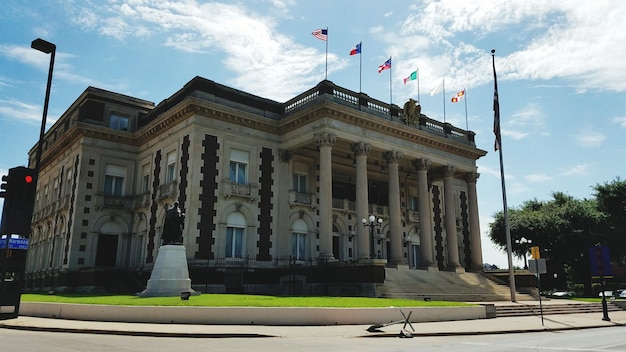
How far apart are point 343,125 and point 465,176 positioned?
1613 cm

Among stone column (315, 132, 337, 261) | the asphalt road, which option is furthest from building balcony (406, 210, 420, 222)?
the asphalt road

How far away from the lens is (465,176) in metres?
46.1

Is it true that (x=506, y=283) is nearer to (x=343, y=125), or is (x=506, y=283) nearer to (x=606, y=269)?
(x=606, y=269)

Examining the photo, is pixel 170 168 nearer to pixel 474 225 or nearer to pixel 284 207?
pixel 284 207

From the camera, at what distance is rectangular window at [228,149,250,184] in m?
36.3

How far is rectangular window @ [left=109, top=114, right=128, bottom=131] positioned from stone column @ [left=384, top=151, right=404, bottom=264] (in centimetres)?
2324

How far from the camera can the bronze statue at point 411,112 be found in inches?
1582

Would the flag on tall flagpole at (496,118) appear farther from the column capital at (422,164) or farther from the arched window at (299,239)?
the arched window at (299,239)

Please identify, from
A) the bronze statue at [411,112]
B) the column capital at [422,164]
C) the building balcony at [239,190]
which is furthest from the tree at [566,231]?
the building balcony at [239,190]

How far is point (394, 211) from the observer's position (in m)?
37.1

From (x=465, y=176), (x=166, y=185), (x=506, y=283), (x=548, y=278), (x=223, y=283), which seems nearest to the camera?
(x=223, y=283)

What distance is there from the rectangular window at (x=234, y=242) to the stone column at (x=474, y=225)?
2118 cm

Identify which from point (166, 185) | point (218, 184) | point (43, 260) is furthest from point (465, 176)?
point (43, 260)

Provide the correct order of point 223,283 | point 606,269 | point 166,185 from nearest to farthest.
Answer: point 606,269, point 223,283, point 166,185
